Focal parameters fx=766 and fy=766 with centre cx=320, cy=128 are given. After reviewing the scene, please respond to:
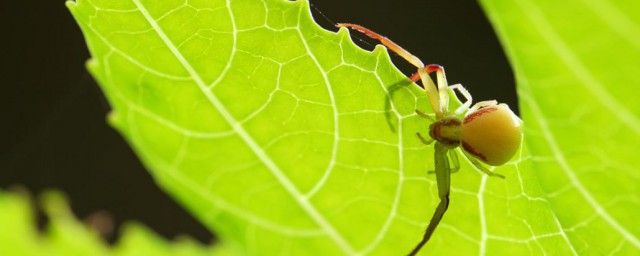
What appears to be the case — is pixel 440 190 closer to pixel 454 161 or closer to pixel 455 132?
pixel 454 161

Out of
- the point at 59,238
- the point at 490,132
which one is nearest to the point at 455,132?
the point at 490,132

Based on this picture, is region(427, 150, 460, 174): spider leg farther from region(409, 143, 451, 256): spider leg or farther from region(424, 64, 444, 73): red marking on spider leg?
region(424, 64, 444, 73): red marking on spider leg

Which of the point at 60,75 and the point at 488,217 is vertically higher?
the point at 488,217

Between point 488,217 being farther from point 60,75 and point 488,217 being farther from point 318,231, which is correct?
point 60,75

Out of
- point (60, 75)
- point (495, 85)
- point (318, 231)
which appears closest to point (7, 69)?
point (60, 75)

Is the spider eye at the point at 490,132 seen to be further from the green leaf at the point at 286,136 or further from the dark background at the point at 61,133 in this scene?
the dark background at the point at 61,133

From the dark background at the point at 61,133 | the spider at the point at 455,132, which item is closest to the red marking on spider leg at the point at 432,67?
the spider at the point at 455,132

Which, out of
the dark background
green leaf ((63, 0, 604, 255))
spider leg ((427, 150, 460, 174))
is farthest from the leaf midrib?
the dark background
